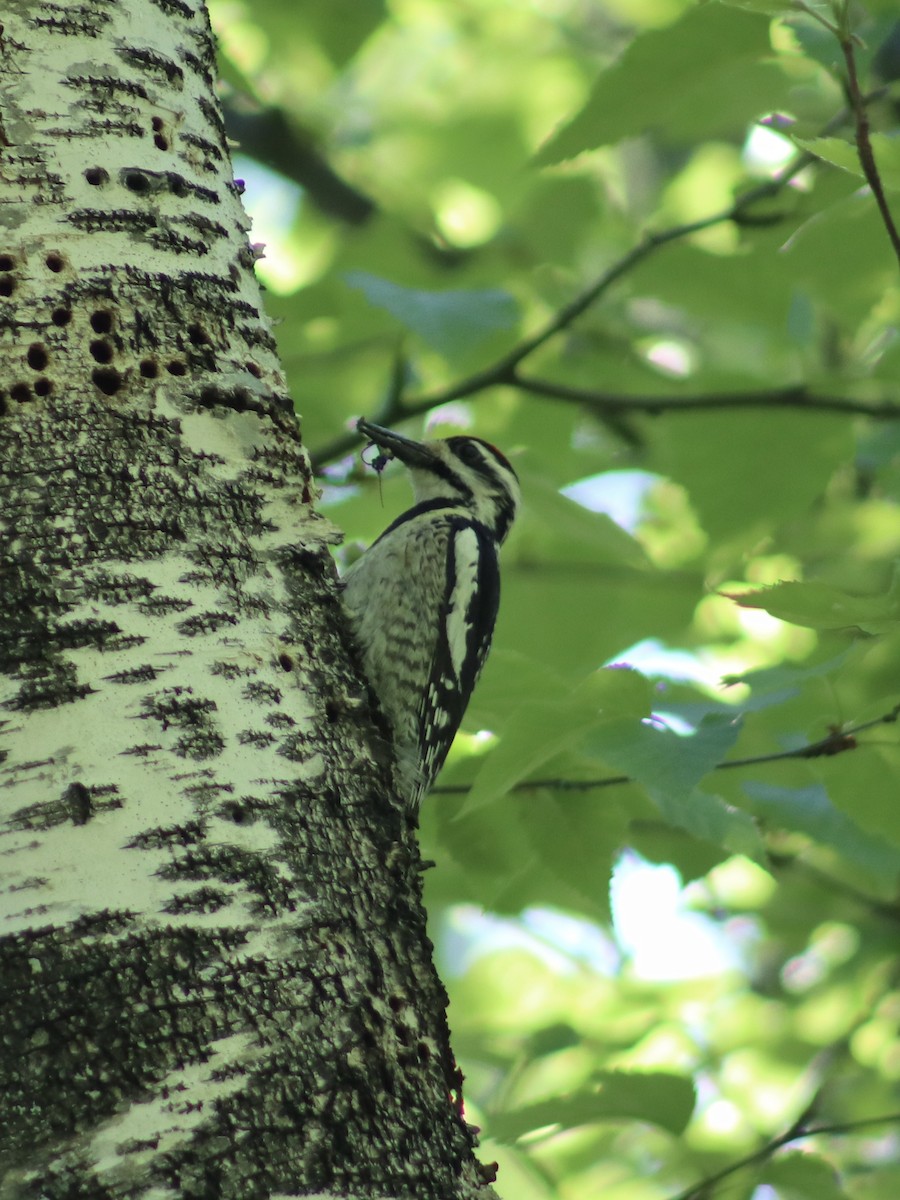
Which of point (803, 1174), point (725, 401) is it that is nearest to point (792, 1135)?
point (803, 1174)

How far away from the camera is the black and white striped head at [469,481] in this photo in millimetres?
4031

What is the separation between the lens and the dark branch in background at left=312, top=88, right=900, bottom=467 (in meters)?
3.10

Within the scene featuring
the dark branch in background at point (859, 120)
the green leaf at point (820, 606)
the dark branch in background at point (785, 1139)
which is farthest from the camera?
the dark branch in background at point (785, 1139)

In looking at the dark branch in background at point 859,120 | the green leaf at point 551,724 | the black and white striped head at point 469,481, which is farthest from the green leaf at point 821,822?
the black and white striped head at point 469,481

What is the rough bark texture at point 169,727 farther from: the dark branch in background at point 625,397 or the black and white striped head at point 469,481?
the black and white striped head at point 469,481

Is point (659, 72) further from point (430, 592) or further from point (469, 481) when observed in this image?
point (469, 481)

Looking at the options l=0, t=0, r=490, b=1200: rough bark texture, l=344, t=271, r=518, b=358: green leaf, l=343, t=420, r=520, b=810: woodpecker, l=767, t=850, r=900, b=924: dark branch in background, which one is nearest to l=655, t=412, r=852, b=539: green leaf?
l=343, t=420, r=520, b=810: woodpecker

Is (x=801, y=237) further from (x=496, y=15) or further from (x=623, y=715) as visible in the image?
(x=496, y=15)

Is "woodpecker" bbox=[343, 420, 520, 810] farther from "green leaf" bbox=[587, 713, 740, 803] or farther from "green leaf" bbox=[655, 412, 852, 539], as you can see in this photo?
"green leaf" bbox=[587, 713, 740, 803]

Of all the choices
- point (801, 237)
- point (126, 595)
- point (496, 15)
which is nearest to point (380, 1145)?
point (126, 595)

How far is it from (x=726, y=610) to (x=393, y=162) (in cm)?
249

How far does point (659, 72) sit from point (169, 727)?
1529 mm

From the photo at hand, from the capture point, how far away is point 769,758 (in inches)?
86.8

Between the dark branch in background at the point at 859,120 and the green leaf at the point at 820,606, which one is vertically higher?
the dark branch in background at the point at 859,120
